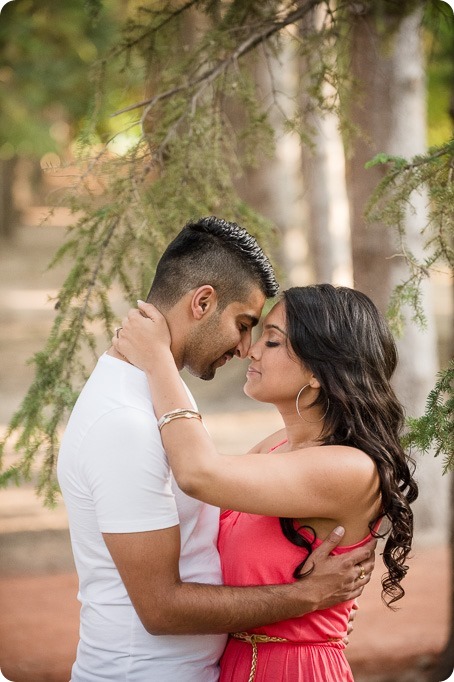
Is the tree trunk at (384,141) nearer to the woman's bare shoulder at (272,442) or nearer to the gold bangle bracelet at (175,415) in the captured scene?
the woman's bare shoulder at (272,442)

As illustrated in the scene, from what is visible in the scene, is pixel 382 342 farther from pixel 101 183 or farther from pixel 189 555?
pixel 101 183

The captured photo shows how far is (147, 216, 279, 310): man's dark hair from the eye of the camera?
101 inches

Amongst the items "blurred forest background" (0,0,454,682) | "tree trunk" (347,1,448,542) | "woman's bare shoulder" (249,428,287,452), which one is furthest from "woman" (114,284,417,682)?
"tree trunk" (347,1,448,542)

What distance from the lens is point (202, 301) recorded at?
2.55 metres

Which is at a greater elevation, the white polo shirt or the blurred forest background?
the blurred forest background

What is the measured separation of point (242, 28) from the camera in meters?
3.88

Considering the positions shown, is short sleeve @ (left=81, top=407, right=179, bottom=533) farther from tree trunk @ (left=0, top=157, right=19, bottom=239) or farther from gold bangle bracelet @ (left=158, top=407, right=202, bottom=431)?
tree trunk @ (left=0, top=157, right=19, bottom=239)

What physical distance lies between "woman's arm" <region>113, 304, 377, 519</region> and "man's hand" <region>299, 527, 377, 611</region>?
10 centimetres

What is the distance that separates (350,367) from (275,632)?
79 cm

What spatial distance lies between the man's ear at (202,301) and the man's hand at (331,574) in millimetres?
734

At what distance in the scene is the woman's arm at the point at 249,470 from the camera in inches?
87.2

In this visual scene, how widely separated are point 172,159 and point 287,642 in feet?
7.24

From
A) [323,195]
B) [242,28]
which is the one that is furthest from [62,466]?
[323,195]

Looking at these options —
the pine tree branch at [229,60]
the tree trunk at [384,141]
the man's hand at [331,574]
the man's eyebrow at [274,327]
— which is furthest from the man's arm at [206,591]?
the tree trunk at [384,141]
